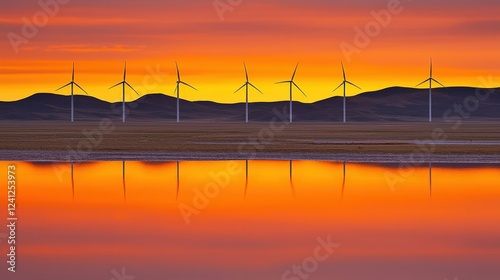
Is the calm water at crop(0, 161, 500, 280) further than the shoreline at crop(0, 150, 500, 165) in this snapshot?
No

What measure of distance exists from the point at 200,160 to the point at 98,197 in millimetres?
18596

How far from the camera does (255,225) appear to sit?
2319 centimetres

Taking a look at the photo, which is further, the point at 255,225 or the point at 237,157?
the point at 237,157

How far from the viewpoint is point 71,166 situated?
42719mm

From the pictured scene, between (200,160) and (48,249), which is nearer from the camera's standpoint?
(48,249)

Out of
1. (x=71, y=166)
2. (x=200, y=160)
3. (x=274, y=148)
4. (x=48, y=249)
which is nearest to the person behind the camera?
(x=48, y=249)

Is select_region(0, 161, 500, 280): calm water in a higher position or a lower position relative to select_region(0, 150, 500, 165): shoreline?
lower

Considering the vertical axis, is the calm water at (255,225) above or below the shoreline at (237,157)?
below

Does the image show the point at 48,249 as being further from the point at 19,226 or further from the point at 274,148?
the point at 274,148

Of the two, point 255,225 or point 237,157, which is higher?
point 237,157

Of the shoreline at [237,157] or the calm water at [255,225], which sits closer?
the calm water at [255,225]

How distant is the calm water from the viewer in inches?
695

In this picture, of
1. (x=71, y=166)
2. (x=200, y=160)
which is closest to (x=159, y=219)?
(x=71, y=166)

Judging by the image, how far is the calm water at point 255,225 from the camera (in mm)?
17656
